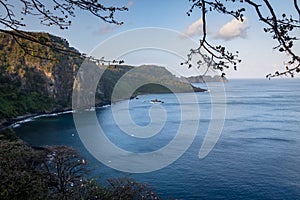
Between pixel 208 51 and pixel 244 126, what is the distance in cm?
4868

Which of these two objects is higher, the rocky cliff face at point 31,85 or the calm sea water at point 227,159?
the rocky cliff face at point 31,85

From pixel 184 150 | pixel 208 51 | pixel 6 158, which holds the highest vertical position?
pixel 208 51

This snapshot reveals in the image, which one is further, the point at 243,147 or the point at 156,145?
the point at 156,145

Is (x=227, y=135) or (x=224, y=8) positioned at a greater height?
(x=224, y=8)

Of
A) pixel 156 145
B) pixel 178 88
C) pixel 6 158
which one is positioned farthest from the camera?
pixel 178 88

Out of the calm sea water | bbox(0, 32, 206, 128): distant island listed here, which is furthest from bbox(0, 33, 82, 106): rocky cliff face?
the calm sea water

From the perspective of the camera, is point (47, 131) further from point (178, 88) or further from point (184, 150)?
point (178, 88)

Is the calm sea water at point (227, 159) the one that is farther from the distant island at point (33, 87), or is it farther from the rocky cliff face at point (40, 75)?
the rocky cliff face at point (40, 75)

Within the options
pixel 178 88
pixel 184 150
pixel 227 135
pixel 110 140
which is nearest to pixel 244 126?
pixel 227 135

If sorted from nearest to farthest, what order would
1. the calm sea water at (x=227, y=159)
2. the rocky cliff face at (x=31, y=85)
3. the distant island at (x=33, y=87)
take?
the calm sea water at (x=227, y=159) → the distant island at (x=33, y=87) → the rocky cliff face at (x=31, y=85)

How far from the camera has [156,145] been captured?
3781 cm

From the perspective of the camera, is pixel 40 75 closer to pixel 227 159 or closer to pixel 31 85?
pixel 31 85

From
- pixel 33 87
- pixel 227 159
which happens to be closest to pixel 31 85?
pixel 33 87

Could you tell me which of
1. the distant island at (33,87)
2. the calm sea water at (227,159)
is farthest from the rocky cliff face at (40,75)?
the calm sea water at (227,159)
